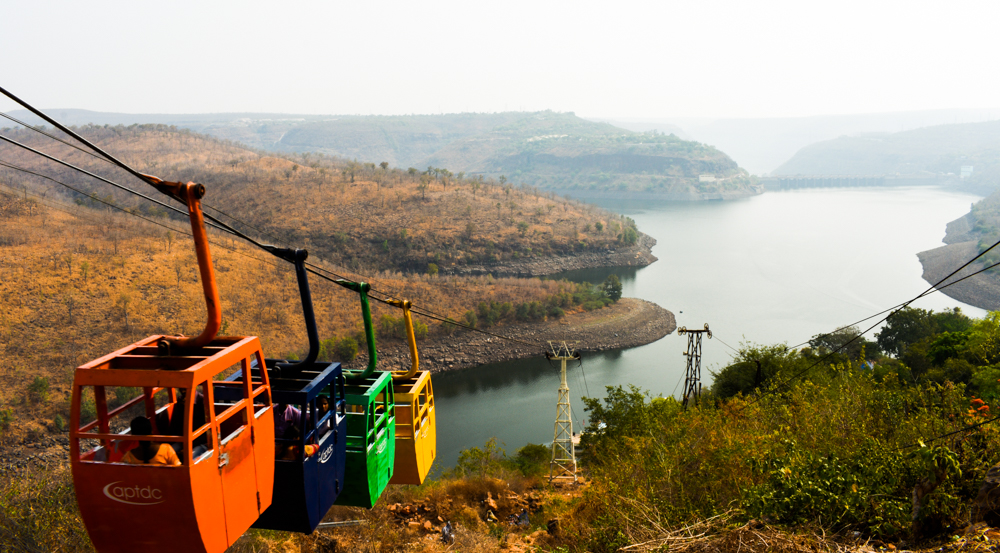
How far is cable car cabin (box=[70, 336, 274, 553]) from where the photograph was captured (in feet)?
10.4

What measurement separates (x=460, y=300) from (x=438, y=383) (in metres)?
11.3

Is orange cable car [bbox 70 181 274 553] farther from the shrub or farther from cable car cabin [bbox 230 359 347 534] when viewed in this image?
the shrub

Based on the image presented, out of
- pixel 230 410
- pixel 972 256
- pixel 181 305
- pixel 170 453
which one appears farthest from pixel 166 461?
pixel 972 256

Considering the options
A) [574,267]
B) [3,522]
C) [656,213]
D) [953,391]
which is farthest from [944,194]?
[3,522]

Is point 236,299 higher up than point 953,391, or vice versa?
point 953,391

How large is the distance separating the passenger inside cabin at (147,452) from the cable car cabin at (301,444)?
901 mm

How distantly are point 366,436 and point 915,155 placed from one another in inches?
7158

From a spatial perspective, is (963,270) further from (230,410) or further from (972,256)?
(230,410)

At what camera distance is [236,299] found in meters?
32.6

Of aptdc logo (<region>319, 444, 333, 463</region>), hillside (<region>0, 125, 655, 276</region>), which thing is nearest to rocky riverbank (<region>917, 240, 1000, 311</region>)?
hillside (<region>0, 125, 655, 276</region>)

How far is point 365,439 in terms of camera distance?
5.44 metres

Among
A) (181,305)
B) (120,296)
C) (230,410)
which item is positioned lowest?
(181,305)

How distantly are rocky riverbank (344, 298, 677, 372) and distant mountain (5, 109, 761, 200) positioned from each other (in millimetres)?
80962

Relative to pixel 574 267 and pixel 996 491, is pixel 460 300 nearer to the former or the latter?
pixel 574 267
